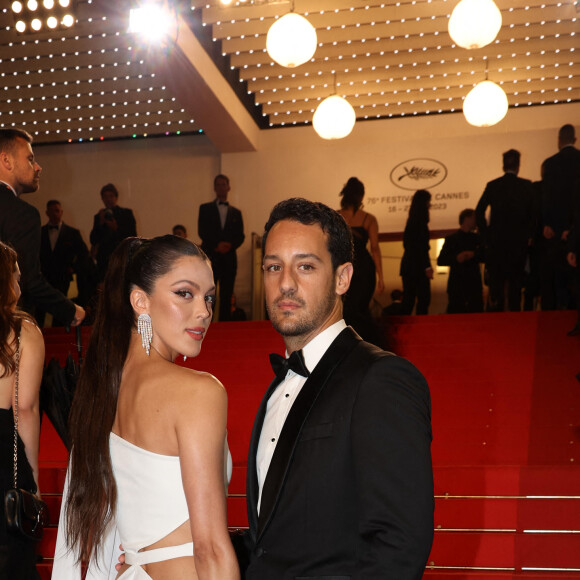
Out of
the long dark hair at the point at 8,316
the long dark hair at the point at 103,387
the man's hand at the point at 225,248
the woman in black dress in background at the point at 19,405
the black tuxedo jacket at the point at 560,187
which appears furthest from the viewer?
the man's hand at the point at 225,248

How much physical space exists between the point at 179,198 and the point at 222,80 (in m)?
3.19

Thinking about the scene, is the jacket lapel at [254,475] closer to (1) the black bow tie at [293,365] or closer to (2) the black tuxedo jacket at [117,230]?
(1) the black bow tie at [293,365]

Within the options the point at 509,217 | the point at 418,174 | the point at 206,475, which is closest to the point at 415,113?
the point at 418,174

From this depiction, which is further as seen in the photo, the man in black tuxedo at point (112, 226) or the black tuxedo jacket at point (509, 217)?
the man in black tuxedo at point (112, 226)

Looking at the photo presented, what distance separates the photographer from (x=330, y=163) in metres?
13.4

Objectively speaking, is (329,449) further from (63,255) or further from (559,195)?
(63,255)

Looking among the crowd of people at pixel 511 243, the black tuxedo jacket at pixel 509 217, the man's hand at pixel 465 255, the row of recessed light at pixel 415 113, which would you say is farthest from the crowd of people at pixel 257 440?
the row of recessed light at pixel 415 113

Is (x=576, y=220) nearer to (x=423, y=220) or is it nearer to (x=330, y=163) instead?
(x=423, y=220)

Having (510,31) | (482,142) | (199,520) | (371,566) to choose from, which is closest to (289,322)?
(199,520)

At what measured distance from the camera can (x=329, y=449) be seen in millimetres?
1722

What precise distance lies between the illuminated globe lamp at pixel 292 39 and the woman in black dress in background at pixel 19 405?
6293mm

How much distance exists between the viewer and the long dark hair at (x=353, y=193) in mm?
7395

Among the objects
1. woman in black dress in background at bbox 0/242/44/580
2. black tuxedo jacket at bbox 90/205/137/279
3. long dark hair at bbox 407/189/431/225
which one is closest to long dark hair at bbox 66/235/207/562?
woman in black dress in background at bbox 0/242/44/580

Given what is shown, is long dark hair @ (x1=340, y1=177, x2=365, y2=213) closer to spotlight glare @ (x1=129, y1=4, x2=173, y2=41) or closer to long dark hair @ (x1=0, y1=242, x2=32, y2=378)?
spotlight glare @ (x1=129, y1=4, x2=173, y2=41)
